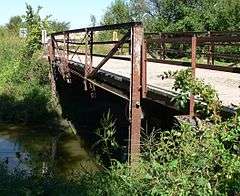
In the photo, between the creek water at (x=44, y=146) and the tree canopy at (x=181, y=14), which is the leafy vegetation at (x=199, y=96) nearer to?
the creek water at (x=44, y=146)

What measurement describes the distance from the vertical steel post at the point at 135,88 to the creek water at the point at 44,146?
14.3 feet

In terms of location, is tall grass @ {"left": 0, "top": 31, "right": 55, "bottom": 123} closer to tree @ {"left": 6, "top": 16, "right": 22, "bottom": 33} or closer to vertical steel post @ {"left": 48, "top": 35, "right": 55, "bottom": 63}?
vertical steel post @ {"left": 48, "top": 35, "right": 55, "bottom": 63}

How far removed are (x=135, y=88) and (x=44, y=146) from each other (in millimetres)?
8830

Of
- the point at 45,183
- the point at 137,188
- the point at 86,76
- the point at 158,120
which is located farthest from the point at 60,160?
the point at 137,188

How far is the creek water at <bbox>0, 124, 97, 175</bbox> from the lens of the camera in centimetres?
1534

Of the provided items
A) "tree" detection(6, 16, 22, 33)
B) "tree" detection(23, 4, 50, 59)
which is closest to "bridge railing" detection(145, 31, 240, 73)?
"tree" detection(23, 4, 50, 59)

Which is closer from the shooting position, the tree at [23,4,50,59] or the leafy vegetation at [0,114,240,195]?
the leafy vegetation at [0,114,240,195]

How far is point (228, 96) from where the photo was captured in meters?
9.18

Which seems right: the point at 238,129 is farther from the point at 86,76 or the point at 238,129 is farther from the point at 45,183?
the point at 86,76

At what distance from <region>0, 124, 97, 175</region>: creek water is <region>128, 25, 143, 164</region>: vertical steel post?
4349 millimetres

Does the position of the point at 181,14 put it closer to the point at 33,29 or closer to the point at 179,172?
the point at 33,29

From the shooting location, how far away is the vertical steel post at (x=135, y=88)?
979 centimetres

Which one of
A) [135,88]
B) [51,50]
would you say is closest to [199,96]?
[135,88]

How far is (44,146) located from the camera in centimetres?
1808
